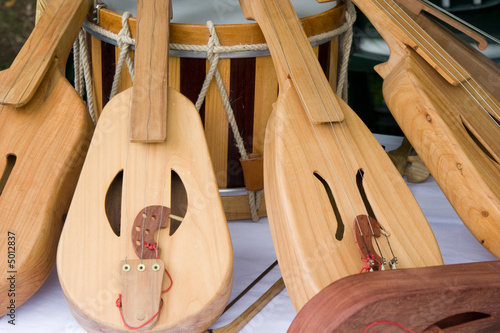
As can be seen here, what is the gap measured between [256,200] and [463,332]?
0.58 metres

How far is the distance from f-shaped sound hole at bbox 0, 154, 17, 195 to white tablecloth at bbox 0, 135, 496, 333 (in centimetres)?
19

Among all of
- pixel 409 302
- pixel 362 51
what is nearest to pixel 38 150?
pixel 409 302

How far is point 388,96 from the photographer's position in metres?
1.11

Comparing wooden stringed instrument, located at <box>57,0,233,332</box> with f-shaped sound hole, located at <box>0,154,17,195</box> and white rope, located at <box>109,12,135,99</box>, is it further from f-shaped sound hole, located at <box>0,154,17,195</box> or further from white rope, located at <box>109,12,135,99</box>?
f-shaped sound hole, located at <box>0,154,17,195</box>

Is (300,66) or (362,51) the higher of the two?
(300,66)

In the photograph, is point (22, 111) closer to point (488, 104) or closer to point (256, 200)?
point (256, 200)

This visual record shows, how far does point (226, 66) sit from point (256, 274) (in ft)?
1.33

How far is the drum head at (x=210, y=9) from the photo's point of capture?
1.18 metres

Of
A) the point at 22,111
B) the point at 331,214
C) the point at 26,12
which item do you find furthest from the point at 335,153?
the point at 26,12

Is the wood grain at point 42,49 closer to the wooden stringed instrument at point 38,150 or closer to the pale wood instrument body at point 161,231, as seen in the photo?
the wooden stringed instrument at point 38,150

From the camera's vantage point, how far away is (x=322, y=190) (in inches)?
36.4

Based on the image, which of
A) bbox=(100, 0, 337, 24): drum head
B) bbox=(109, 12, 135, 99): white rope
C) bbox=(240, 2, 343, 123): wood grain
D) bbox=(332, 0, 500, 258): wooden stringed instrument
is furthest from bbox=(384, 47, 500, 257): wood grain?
bbox=(109, 12, 135, 99): white rope

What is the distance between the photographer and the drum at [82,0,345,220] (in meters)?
1.09

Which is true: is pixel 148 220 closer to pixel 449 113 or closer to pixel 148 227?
pixel 148 227
